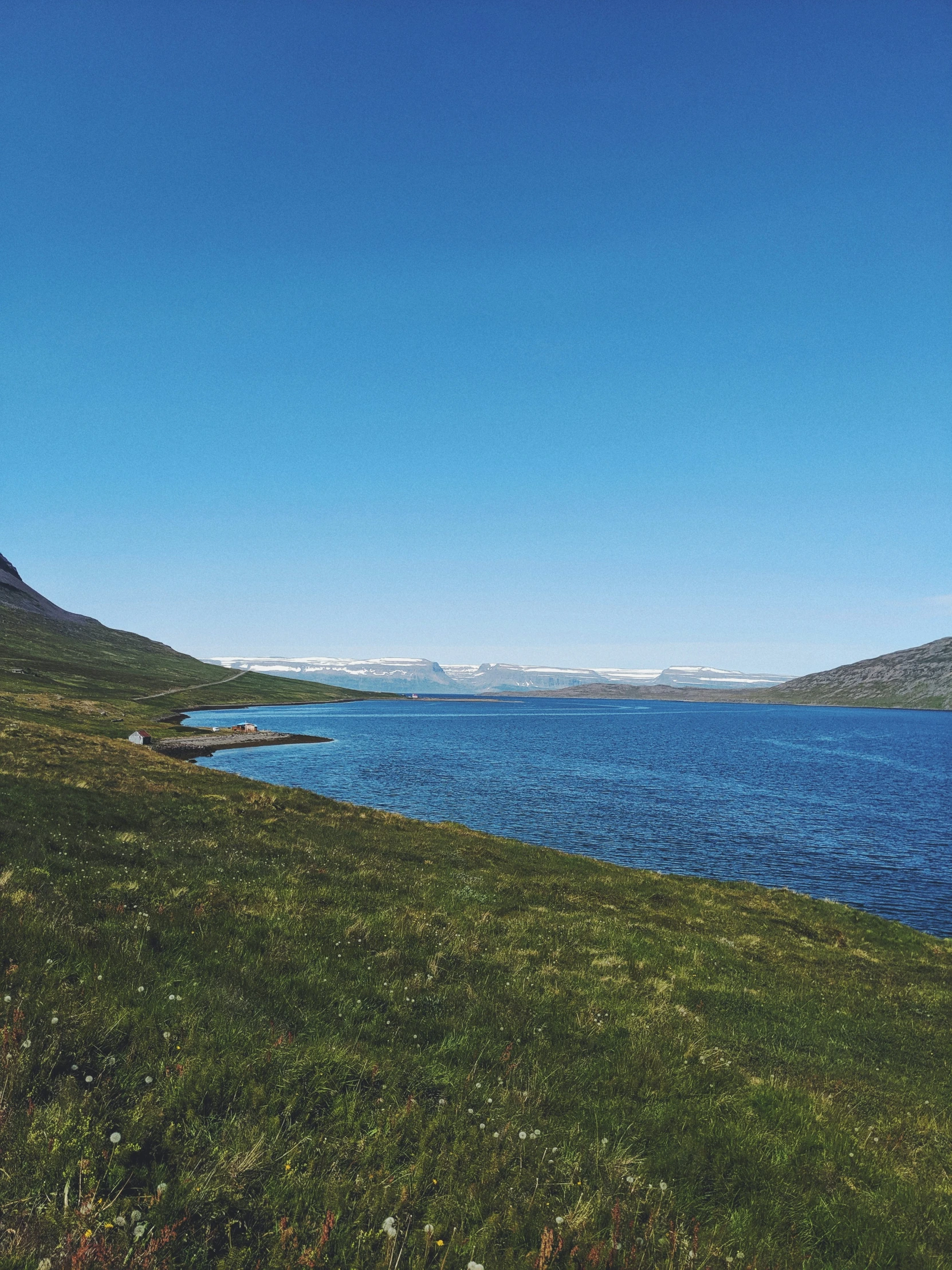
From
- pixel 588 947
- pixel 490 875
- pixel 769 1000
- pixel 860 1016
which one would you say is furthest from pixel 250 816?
pixel 860 1016

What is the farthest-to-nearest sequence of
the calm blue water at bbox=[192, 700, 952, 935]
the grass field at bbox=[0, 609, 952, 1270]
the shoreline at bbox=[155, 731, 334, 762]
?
the shoreline at bbox=[155, 731, 334, 762] → the calm blue water at bbox=[192, 700, 952, 935] → the grass field at bbox=[0, 609, 952, 1270]

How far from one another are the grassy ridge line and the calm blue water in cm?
3327

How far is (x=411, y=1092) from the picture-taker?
8039 mm

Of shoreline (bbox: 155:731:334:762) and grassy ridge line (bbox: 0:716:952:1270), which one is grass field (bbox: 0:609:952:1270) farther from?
shoreline (bbox: 155:731:334:762)

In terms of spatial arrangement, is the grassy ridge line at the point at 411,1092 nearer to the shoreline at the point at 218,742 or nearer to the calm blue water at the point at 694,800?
the calm blue water at the point at 694,800

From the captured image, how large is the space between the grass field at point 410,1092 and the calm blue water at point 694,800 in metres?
32.3

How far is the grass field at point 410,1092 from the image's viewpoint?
573 cm

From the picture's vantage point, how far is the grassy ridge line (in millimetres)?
5762

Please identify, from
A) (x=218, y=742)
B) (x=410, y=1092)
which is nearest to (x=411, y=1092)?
(x=410, y=1092)

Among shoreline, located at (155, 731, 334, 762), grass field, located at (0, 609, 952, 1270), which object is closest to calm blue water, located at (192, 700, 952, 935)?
shoreline, located at (155, 731, 334, 762)

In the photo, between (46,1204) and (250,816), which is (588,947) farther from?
(250,816)

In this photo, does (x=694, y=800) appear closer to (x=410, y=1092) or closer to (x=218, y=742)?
(x=410, y=1092)

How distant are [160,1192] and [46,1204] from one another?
0.93 meters

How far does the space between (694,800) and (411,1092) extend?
243 ft
